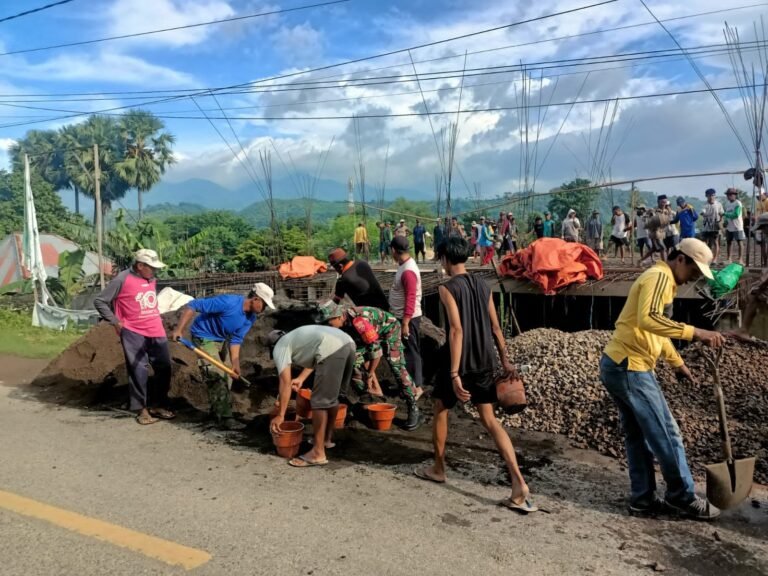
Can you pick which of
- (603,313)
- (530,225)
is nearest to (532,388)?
(603,313)

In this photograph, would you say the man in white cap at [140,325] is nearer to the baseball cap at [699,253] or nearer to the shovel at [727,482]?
the baseball cap at [699,253]

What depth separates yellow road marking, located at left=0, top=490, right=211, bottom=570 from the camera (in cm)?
318

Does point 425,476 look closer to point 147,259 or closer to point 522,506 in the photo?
point 522,506

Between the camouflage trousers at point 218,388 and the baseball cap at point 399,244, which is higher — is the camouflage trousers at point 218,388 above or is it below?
below

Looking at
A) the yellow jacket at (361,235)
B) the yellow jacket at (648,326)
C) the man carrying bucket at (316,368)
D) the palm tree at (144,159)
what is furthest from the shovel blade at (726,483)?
the palm tree at (144,159)

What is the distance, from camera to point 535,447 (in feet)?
17.2

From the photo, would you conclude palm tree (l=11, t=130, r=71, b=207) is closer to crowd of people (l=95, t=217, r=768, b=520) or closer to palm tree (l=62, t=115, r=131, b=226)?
palm tree (l=62, t=115, r=131, b=226)

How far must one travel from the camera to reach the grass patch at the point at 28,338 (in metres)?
10.3

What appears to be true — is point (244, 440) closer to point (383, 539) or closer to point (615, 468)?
point (383, 539)

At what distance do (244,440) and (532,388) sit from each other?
3070 mm

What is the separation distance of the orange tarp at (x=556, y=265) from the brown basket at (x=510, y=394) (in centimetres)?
775

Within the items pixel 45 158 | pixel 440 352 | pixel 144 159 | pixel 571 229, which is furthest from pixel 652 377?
pixel 45 158

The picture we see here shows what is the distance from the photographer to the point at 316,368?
4.74m

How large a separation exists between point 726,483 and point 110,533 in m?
3.71
